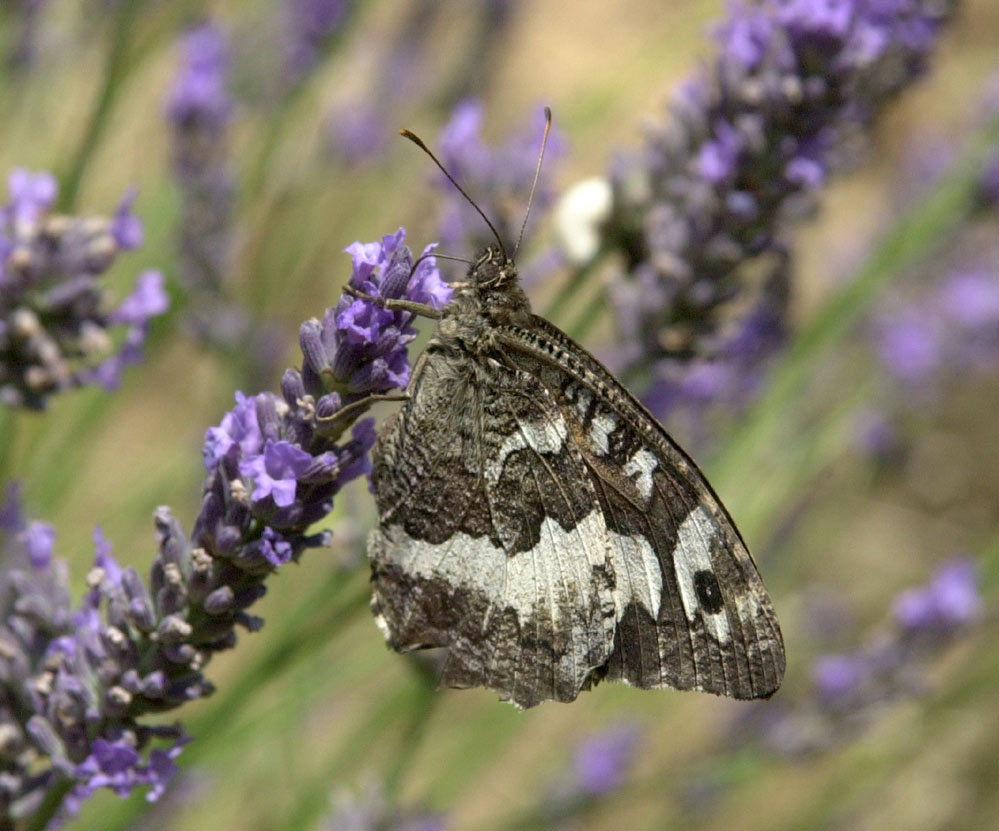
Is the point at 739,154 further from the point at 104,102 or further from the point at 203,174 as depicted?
the point at 203,174

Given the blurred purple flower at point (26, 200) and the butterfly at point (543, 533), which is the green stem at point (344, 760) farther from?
the blurred purple flower at point (26, 200)

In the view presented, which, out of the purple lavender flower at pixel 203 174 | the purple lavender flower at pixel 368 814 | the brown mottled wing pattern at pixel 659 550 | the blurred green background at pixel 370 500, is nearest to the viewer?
the brown mottled wing pattern at pixel 659 550

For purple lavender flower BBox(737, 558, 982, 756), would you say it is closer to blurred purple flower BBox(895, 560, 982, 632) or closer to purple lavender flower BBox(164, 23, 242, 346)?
blurred purple flower BBox(895, 560, 982, 632)

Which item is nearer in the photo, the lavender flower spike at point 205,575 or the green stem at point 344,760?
the lavender flower spike at point 205,575

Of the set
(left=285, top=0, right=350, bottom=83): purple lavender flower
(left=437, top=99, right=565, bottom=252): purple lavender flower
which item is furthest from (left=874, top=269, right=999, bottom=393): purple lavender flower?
(left=285, top=0, right=350, bottom=83): purple lavender flower

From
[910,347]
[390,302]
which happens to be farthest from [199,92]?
[910,347]

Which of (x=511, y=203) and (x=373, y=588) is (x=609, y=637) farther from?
(x=511, y=203)

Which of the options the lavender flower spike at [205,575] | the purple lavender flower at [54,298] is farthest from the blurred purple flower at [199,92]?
the lavender flower spike at [205,575]
